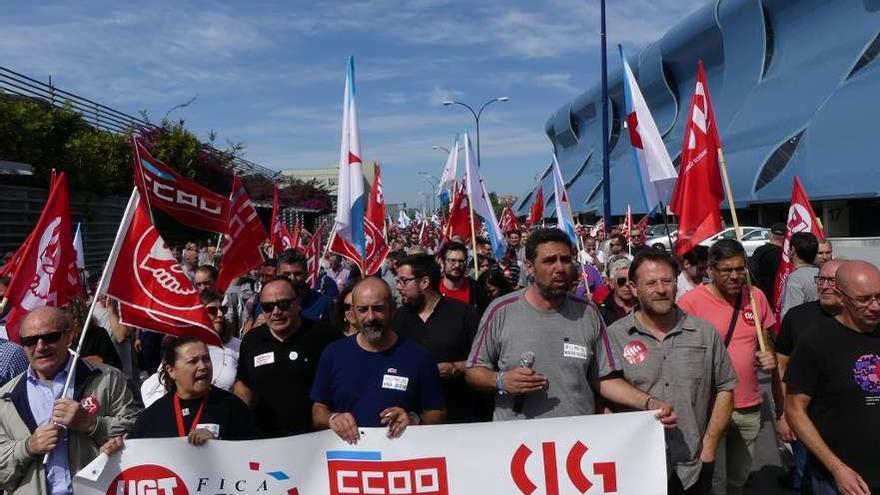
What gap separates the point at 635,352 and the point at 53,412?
9.08ft

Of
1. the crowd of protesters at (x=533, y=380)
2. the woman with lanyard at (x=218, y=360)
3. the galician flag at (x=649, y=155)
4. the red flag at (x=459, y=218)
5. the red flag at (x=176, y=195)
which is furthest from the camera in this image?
the red flag at (x=459, y=218)

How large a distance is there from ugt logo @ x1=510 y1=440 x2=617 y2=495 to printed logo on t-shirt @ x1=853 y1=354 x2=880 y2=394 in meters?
1.16

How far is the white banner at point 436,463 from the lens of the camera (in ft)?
11.8

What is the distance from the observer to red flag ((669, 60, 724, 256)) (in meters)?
5.96

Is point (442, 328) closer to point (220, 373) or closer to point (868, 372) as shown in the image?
point (220, 373)

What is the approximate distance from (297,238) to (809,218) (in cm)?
810

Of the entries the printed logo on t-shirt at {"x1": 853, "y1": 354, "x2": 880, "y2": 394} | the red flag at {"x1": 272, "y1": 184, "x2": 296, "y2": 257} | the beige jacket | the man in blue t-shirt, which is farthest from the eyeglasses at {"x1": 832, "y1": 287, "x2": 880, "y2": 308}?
the red flag at {"x1": 272, "y1": 184, "x2": 296, "y2": 257}

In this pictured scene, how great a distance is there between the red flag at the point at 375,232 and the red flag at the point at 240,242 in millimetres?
1811

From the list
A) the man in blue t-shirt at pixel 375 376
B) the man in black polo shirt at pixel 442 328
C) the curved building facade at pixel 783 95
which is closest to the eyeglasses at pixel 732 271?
the man in black polo shirt at pixel 442 328

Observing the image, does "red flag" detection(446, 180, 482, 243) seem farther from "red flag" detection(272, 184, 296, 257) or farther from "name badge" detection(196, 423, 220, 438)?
"name badge" detection(196, 423, 220, 438)

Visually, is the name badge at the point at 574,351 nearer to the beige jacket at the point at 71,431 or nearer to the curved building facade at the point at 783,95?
the beige jacket at the point at 71,431

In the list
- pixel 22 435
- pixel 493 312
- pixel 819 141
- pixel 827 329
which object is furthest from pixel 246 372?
pixel 819 141

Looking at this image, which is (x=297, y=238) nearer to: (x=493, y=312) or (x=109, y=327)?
(x=109, y=327)

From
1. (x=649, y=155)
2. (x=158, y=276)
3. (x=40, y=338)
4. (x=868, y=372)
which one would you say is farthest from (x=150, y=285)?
(x=649, y=155)
